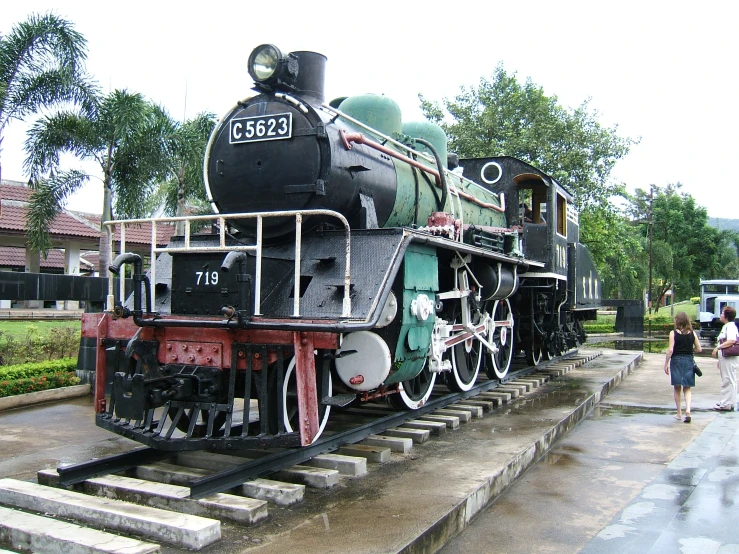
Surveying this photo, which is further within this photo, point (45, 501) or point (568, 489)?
point (568, 489)

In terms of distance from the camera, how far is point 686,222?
42.9m

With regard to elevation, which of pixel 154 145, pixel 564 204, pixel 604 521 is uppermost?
pixel 154 145

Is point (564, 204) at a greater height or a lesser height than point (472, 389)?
Answer: greater

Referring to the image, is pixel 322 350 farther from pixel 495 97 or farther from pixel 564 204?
pixel 495 97

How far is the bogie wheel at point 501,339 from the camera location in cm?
840

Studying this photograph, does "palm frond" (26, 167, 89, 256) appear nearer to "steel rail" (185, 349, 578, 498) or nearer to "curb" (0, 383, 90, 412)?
"curb" (0, 383, 90, 412)

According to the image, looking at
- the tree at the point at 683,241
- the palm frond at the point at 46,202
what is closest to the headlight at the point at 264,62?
the palm frond at the point at 46,202

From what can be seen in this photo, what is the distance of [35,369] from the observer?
8.66 meters

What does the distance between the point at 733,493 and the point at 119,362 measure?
474 cm

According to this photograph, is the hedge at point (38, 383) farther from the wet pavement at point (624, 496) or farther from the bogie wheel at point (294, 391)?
the wet pavement at point (624, 496)

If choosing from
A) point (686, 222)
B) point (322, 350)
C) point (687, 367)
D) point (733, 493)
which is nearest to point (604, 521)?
point (733, 493)

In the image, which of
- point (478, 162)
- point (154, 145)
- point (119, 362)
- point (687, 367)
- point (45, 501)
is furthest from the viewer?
point (154, 145)

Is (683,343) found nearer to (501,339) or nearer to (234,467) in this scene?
(501,339)

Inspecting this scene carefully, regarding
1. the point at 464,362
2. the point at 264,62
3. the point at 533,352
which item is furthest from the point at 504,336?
the point at 264,62
